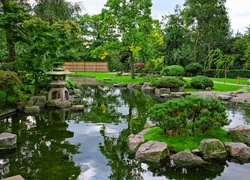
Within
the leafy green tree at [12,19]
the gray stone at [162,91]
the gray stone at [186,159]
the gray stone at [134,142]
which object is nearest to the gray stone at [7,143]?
the gray stone at [134,142]

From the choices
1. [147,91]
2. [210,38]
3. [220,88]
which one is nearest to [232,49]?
[210,38]

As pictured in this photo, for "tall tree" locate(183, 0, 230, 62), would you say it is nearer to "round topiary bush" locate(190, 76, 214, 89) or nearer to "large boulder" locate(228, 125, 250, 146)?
"round topiary bush" locate(190, 76, 214, 89)

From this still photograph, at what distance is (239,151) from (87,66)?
33.7 m

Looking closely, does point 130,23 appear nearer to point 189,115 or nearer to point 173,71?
point 173,71

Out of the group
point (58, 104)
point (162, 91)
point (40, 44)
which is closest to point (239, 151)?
point (58, 104)

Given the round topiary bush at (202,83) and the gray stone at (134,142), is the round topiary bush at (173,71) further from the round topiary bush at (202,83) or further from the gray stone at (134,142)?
the gray stone at (134,142)

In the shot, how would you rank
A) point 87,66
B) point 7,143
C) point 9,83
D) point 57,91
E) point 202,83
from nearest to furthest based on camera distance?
point 7,143 < point 9,83 < point 57,91 < point 202,83 < point 87,66

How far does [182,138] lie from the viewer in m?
6.55

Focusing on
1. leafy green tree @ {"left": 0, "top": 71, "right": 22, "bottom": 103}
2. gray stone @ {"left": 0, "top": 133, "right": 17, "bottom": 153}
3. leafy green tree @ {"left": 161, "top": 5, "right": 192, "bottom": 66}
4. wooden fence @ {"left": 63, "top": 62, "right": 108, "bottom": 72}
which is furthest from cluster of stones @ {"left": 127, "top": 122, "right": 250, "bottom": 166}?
wooden fence @ {"left": 63, "top": 62, "right": 108, "bottom": 72}

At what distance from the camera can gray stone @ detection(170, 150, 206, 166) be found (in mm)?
5641

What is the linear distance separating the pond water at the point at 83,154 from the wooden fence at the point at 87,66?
27.9 meters

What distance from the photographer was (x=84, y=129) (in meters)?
8.38

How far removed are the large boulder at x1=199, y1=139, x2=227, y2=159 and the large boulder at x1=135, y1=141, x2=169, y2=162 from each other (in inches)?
34.3

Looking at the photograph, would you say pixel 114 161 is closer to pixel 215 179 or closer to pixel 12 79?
pixel 215 179
